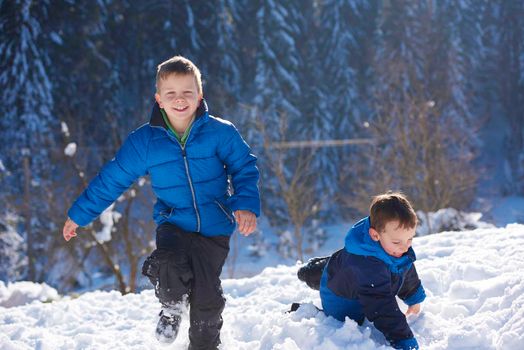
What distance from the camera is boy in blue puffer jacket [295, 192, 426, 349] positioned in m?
2.96

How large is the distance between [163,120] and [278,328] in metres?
1.35

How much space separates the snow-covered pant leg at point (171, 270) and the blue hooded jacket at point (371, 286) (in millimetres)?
832

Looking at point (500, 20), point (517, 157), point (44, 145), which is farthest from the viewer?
point (500, 20)

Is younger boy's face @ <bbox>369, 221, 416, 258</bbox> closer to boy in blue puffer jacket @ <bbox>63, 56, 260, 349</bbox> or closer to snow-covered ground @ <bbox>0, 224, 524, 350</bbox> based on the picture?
snow-covered ground @ <bbox>0, 224, 524, 350</bbox>

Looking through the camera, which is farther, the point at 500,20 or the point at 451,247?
the point at 500,20

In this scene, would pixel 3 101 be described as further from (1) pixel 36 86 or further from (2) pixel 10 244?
(2) pixel 10 244

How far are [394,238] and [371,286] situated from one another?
0.28 meters

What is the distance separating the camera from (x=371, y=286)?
302 cm

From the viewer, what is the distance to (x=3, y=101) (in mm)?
21844

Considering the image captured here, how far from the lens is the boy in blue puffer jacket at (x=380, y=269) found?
2961mm

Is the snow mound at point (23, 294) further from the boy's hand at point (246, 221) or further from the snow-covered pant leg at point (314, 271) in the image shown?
the boy's hand at point (246, 221)

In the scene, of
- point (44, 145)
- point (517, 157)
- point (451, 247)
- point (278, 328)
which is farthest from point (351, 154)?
point (278, 328)

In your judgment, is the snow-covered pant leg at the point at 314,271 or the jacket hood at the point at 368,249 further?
the snow-covered pant leg at the point at 314,271

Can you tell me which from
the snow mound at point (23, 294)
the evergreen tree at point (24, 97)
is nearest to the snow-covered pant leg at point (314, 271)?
the snow mound at point (23, 294)
